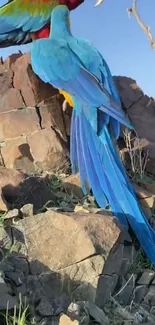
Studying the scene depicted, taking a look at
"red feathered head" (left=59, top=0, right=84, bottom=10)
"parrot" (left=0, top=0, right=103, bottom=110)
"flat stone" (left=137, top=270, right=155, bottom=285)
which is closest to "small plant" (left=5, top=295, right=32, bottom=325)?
"flat stone" (left=137, top=270, right=155, bottom=285)

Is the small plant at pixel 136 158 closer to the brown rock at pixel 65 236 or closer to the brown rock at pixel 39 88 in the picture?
the brown rock at pixel 39 88

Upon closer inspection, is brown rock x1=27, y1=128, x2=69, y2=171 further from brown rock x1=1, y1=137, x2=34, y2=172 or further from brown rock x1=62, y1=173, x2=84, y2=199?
brown rock x1=62, y1=173, x2=84, y2=199

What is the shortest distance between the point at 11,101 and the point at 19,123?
220mm

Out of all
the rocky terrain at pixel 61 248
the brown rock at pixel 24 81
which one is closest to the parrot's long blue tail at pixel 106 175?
the rocky terrain at pixel 61 248

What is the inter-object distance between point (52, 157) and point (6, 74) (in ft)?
2.94

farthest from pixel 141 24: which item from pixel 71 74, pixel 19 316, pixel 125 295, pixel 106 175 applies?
pixel 19 316

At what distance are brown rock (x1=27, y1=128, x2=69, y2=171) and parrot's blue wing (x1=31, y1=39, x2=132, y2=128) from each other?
1.55 ft

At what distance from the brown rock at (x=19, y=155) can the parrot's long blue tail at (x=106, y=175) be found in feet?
1.48

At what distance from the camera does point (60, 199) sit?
3131mm

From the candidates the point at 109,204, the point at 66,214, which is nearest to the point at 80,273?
the point at 66,214

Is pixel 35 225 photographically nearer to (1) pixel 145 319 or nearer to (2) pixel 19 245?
(2) pixel 19 245

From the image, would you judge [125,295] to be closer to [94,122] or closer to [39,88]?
[94,122]

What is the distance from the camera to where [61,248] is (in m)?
2.37

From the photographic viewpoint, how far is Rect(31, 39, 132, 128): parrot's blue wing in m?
3.18
